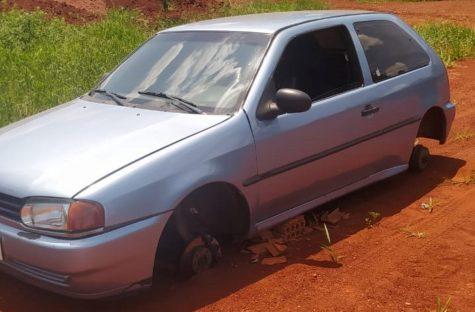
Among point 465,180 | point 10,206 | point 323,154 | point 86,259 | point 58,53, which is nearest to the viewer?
point 86,259

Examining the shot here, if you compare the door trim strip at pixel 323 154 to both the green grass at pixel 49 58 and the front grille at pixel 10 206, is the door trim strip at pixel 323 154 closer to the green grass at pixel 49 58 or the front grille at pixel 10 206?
the front grille at pixel 10 206

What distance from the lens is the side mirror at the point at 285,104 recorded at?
4.15 metres

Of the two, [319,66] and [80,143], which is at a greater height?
[319,66]

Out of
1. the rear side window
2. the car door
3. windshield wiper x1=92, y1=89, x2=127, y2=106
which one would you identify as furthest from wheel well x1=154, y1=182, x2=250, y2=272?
the rear side window

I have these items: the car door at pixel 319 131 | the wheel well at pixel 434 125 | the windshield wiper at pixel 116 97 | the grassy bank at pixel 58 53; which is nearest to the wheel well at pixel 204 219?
the car door at pixel 319 131

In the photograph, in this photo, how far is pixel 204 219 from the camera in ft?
13.7

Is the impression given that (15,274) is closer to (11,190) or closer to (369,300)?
(11,190)

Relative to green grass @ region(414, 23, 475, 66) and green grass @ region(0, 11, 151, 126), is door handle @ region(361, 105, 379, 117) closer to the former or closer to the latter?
green grass @ region(0, 11, 151, 126)

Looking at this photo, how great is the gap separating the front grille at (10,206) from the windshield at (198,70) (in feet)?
3.81

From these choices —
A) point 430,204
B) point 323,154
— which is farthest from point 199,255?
point 430,204

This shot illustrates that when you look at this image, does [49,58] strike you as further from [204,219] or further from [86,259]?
[86,259]

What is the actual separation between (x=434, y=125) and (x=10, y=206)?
4.01 meters

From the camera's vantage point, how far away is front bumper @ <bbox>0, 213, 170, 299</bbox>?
10.9 ft

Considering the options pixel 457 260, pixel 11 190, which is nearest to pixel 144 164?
pixel 11 190
